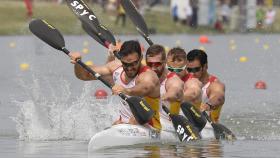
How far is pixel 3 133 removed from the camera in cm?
1892

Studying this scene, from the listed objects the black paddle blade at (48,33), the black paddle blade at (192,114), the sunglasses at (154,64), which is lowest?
the black paddle blade at (192,114)

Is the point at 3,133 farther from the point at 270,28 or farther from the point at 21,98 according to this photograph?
the point at 270,28

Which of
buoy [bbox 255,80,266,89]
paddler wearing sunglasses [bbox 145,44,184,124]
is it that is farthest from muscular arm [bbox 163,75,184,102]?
buoy [bbox 255,80,266,89]

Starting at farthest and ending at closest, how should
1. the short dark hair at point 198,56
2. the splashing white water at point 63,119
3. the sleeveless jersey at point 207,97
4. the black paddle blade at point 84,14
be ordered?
the black paddle blade at point 84,14
the splashing white water at point 63,119
the sleeveless jersey at point 207,97
the short dark hair at point 198,56

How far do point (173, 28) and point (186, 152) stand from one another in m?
40.0

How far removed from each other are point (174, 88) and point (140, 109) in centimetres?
118

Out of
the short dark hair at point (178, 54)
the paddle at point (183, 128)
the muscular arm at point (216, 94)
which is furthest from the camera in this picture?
the muscular arm at point (216, 94)

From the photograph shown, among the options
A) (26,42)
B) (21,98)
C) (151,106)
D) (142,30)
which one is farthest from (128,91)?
(26,42)

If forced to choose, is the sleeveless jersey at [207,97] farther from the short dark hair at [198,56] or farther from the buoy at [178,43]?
the buoy at [178,43]

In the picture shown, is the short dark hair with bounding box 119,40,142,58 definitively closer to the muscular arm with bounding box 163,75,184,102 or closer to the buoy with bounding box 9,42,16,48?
the muscular arm with bounding box 163,75,184,102

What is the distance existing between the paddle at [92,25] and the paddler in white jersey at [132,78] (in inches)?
47.7

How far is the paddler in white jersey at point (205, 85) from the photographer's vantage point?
59.1 ft

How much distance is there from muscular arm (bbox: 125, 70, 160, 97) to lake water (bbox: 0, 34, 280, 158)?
2.55 feet

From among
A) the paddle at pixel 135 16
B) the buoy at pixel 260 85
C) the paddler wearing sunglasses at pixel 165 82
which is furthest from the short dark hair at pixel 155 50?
the buoy at pixel 260 85
